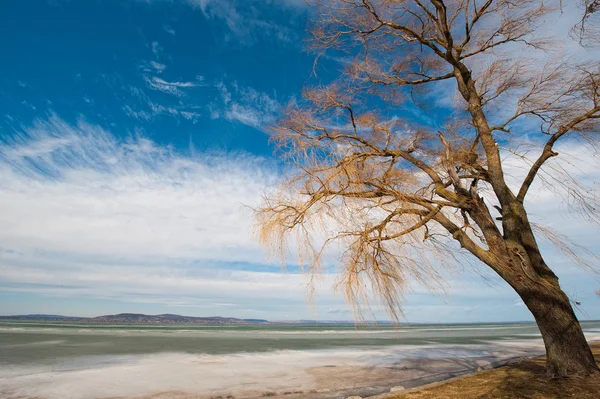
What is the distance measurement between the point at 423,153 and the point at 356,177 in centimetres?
177

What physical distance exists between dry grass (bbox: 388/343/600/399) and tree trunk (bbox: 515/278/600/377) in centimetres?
20

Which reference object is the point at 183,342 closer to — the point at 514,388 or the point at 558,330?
the point at 514,388

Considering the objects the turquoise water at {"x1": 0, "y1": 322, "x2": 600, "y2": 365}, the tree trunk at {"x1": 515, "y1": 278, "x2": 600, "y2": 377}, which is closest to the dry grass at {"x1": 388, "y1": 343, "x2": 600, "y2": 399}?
the tree trunk at {"x1": 515, "y1": 278, "x2": 600, "y2": 377}

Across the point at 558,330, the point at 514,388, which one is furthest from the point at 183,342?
the point at 558,330

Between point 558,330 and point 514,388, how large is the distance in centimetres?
101

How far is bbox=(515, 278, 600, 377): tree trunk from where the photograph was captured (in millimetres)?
5363

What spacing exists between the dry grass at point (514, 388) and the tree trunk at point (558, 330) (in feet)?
0.65

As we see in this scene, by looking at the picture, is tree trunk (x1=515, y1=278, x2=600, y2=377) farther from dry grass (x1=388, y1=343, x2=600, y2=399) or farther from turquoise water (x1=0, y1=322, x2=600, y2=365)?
turquoise water (x1=0, y1=322, x2=600, y2=365)

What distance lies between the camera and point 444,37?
22.4ft

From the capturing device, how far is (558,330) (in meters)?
5.45

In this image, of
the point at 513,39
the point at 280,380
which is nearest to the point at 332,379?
the point at 280,380

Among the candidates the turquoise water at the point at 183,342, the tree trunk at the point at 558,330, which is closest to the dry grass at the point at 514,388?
the tree trunk at the point at 558,330

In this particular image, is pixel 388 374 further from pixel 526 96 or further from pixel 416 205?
pixel 526 96

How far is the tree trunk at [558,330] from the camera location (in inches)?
211
